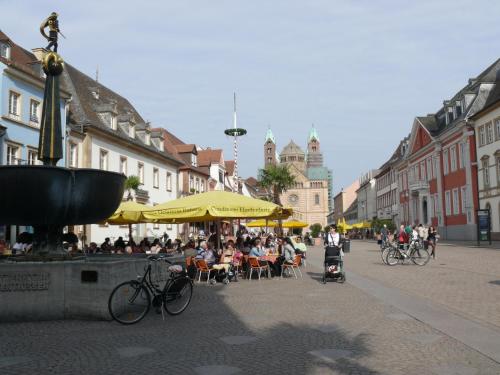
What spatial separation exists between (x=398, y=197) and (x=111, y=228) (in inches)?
1966

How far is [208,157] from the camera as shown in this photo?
Result: 61.0 metres

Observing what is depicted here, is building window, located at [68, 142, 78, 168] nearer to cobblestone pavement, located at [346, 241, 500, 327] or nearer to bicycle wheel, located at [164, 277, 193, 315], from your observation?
cobblestone pavement, located at [346, 241, 500, 327]

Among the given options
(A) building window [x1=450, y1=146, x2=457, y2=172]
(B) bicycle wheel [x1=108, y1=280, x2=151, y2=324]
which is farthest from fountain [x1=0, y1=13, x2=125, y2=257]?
(A) building window [x1=450, y1=146, x2=457, y2=172]

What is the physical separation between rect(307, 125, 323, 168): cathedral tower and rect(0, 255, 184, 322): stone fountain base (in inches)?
6849

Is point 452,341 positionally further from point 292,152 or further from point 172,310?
point 292,152

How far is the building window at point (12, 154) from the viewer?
25.2 m

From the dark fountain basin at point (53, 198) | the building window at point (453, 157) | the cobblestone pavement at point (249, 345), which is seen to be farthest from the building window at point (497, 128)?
the dark fountain basin at point (53, 198)

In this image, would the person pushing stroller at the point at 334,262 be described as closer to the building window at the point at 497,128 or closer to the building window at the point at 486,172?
the building window at the point at 497,128

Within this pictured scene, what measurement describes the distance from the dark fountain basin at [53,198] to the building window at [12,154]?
57.0 feet

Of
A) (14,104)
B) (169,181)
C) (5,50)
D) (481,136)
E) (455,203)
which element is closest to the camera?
(14,104)

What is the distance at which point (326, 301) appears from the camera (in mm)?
10789

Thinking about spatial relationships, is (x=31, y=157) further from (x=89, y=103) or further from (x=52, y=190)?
(x=52, y=190)

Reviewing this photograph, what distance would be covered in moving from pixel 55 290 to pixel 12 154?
756 inches

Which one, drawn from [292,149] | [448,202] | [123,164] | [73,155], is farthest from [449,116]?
[292,149]
